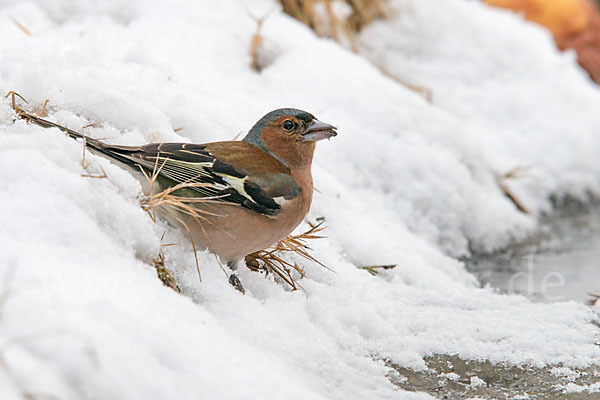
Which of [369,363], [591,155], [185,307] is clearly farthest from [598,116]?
[185,307]

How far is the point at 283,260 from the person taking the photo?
3570 mm

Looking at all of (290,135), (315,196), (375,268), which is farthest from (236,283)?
(315,196)

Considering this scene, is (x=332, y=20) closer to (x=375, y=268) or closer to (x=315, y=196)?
(x=315, y=196)

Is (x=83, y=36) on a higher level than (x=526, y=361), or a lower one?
higher

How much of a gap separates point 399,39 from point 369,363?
4.74 meters

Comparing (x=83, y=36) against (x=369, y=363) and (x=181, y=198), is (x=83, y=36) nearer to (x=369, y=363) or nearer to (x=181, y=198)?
(x=181, y=198)

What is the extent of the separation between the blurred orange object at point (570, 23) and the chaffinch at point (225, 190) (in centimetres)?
631

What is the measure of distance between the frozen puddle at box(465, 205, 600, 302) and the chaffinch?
5.90 feet

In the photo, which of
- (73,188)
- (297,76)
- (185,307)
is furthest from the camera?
(297,76)

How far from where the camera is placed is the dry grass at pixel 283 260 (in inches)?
134

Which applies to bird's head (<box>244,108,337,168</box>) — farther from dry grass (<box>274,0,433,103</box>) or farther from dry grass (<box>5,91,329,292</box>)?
dry grass (<box>274,0,433,103</box>)

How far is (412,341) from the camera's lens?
123 inches

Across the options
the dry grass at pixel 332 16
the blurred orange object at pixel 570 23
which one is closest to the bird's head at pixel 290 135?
the dry grass at pixel 332 16

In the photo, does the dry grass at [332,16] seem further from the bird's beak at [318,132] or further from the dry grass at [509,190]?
the bird's beak at [318,132]
